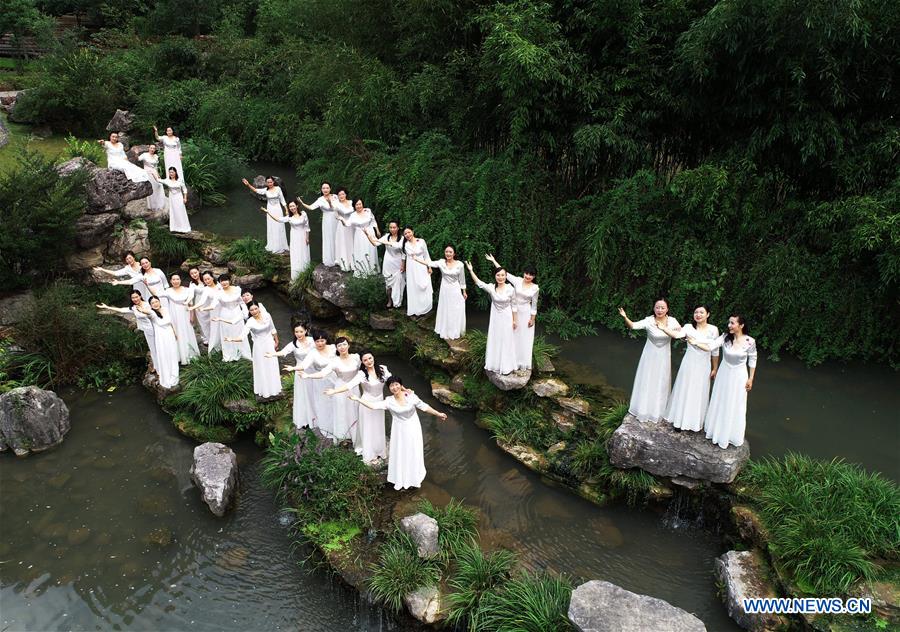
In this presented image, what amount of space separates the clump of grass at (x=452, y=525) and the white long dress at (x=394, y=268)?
179 inches

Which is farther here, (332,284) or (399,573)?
(332,284)

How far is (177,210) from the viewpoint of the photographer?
14.6 m

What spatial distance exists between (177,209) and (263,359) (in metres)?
6.49

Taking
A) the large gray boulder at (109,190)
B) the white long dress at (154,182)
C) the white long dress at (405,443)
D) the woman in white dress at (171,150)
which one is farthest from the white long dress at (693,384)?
the woman in white dress at (171,150)

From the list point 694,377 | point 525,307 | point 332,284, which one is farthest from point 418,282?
point 694,377

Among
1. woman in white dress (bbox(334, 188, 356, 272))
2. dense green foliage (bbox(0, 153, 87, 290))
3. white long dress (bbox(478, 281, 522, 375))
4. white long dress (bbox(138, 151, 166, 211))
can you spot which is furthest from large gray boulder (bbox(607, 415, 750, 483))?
white long dress (bbox(138, 151, 166, 211))

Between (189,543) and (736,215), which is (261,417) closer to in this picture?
(189,543)

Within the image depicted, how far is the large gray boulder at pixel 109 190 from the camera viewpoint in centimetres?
1313

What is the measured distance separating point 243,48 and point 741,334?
65.8 feet

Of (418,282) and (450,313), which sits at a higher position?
(418,282)

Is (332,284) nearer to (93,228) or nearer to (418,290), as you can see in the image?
(418,290)

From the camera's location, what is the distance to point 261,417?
9609mm

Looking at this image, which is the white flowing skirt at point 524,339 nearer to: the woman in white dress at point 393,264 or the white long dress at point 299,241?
the woman in white dress at point 393,264

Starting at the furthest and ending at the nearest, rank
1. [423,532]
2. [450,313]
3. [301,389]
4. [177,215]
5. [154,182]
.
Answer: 1. [154,182]
2. [177,215]
3. [450,313]
4. [301,389]
5. [423,532]
